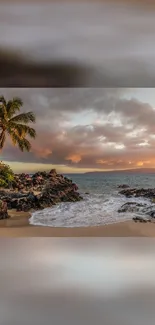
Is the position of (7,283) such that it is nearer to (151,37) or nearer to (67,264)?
(67,264)

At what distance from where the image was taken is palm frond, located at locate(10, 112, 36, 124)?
327 centimetres

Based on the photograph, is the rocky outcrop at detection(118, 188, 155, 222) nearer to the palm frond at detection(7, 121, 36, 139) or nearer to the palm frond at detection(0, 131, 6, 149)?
the palm frond at detection(7, 121, 36, 139)

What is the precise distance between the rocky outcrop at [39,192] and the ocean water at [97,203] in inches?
2.6

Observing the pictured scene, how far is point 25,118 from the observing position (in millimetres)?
3289

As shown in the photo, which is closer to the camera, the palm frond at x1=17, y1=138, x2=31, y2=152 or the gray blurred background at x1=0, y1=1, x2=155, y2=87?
the gray blurred background at x1=0, y1=1, x2=155, y2=87

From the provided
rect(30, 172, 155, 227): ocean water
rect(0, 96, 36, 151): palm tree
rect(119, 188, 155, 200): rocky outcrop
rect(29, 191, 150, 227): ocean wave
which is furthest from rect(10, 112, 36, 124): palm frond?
rect(119, 188, 155, 200): rocky outcrop

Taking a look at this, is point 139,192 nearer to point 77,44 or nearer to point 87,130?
point 87,130

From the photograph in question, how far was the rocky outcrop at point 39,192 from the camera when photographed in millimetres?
3357

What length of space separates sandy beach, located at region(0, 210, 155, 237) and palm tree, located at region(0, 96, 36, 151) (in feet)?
2.52

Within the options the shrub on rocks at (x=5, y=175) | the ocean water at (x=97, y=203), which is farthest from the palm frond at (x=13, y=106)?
the ocean water at (x=97, y=203)

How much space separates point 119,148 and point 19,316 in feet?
7.03

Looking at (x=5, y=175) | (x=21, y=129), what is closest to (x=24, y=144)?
(x=21, y=129)

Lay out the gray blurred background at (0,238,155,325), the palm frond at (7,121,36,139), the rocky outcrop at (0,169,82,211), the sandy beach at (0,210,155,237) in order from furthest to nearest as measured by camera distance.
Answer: the rocky outcrop at (0,169,82,211) < the palm frond at (7,121,36,139) < the sandy beach at (0,210,155,237) < the gray blurred background at (0,238,155,325)

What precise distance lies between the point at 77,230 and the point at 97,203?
36 centimetres
